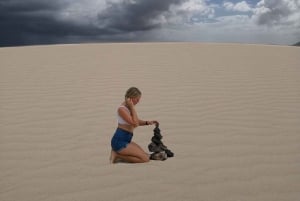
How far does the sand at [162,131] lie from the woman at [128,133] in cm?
11

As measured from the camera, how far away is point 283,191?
360 cm

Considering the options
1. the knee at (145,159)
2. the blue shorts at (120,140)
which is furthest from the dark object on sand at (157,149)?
the blue shorts at (120,140)

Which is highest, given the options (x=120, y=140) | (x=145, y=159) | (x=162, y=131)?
(x=162, y=131)

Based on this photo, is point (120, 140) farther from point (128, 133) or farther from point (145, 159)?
point (145, 159)

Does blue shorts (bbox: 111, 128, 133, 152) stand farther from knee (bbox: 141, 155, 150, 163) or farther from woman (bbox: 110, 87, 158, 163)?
knee (bbox: 141, 155, 150, 163)

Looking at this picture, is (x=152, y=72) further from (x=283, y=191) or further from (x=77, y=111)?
(x=283, y=191)

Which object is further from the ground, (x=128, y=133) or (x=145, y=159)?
(x=128, y=133)

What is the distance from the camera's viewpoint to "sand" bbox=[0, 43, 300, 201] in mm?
3771

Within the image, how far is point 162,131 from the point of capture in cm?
564

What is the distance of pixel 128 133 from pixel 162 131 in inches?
52.3

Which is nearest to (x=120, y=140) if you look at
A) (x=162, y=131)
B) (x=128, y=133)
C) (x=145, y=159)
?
(x=128, y=133)

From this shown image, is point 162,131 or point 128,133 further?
point 162,131

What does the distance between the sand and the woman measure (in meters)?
0.11

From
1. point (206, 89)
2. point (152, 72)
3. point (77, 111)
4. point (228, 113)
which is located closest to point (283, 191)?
point (228, 113)
